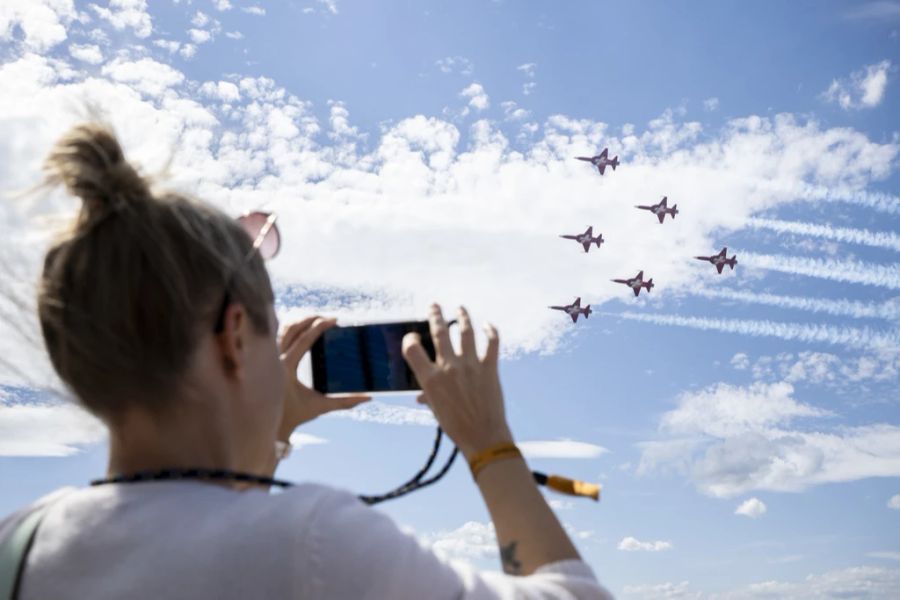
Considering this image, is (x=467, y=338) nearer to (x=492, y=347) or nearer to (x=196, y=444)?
(x=492, y=347)

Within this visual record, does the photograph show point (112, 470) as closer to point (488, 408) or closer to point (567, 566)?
point (488, 408)

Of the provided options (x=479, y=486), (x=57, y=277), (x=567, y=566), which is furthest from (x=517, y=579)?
(x=57, y=277)

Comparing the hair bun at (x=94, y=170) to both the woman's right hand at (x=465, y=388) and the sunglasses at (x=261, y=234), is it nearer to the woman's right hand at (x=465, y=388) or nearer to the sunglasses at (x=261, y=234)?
the sunglasses at (x=261, y=234)

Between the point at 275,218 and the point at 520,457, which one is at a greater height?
the point at 275,218

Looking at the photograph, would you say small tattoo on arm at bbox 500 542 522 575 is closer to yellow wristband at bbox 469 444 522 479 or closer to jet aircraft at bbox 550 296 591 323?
yellow wristband at bbox 469 444 522 479

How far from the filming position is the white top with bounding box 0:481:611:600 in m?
3.05

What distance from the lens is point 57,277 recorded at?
3625 millimetres

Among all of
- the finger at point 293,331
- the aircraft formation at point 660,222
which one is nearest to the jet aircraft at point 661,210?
the aircraft formation at point 660,222

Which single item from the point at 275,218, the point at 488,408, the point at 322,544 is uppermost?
the point at 275,218

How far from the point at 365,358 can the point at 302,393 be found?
1.71 ft

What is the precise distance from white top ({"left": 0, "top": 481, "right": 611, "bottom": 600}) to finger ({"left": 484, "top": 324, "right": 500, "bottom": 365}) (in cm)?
99

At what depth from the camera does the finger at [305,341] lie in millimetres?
5236

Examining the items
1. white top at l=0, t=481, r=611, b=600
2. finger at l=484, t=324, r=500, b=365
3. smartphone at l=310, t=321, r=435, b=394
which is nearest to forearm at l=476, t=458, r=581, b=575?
white top at l=0, t=481, r=611, b=600

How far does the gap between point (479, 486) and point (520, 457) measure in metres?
0.21
